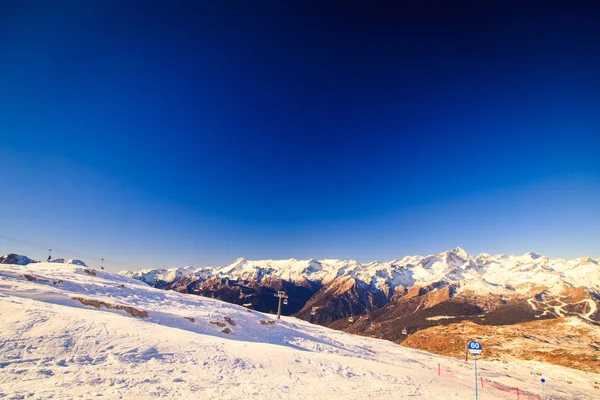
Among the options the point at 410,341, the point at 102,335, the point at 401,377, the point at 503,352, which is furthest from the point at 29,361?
the point at 410,341

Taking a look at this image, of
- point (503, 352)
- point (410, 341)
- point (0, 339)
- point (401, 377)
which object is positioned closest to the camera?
point (0, 339)

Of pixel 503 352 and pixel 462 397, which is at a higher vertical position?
pixel 462 397

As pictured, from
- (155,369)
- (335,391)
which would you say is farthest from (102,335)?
(335,391)

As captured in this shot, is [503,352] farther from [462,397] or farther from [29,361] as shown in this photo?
[29,361]

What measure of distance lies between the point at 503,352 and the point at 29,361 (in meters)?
95.1

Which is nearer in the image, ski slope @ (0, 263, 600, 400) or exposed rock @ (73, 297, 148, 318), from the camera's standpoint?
ski slope @ (0, 263, 600, 400)

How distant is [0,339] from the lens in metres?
14.6

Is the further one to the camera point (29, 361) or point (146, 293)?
point (146, 293)

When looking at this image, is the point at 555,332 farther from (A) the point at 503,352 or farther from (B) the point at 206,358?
(B) the point at 206,358

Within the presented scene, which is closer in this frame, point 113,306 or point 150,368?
point 150,368

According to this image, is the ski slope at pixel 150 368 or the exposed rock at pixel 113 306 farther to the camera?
the exposed rock at pixel 113 306

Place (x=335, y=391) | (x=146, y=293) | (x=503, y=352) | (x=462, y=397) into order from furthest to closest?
1. (x=503, y=352)
2. (x=146, y=293)
3. (x=462, y=397)
4. (x=335, y=391)

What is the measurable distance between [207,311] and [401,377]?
87.1 ft

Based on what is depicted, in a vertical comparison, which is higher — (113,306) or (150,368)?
(113,306)
